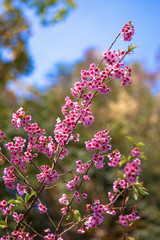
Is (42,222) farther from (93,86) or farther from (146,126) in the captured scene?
(146,126)

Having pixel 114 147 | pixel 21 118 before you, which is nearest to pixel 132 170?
pixel 21 118

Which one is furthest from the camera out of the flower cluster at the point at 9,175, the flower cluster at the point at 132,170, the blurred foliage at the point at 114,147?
the blurred foliage at the point at 114,147

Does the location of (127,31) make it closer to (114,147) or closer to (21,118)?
(21,118)

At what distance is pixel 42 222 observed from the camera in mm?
6824

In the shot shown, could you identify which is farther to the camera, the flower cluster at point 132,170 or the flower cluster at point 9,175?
the flower cluster at point 9,175

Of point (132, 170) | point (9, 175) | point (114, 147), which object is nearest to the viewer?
point (132, 170)

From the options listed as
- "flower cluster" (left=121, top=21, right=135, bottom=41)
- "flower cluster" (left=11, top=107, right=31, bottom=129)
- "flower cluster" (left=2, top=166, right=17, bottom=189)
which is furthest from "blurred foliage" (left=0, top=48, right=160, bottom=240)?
"flower cluster" (left=121, top=21, right=135, bottom=41)

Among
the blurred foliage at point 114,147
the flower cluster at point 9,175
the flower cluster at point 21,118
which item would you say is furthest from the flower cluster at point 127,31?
the blurred foliage at point 114,147

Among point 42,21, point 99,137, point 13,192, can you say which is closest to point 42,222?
point 13,192

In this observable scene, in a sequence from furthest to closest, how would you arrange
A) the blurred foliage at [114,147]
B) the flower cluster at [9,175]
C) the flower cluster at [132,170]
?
Answer: the blurred foliage at [114,147]
the flower cluster at [9,175]
the flower cluster at [132,170]

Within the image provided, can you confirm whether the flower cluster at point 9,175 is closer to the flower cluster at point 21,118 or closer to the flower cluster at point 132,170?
the flower cluster at point 21,118

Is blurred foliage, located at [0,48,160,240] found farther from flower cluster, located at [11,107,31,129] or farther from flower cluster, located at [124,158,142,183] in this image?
flower cluster, located at [124,158,142,183]

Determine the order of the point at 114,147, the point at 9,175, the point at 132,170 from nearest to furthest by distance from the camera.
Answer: the point at 132,170
the point at 9,175
the point at 114,147

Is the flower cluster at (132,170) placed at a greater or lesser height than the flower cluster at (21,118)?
lesser
